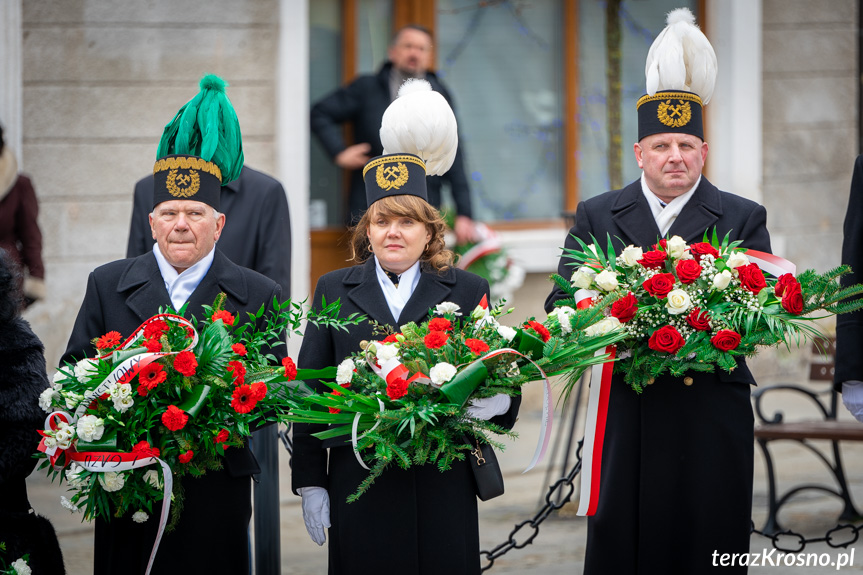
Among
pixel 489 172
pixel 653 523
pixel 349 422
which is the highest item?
pixel 489 172

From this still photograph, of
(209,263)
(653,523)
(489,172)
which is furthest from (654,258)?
(489,172)

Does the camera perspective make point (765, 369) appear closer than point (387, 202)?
No

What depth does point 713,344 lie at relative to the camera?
3615 mm

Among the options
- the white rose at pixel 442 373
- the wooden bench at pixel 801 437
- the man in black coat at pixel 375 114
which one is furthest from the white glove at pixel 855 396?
the man in black coat at pixel 375 114

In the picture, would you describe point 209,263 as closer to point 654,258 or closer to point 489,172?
point 654,258

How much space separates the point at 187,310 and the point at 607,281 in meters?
1.32

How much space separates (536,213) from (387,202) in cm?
528

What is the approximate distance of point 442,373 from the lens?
3.26 m

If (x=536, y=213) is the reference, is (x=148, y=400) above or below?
below

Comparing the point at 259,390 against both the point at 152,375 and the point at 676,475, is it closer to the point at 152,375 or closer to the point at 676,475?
the point at 152,375

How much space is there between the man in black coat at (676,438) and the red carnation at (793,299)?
33cm

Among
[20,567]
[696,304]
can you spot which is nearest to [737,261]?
[696,304]

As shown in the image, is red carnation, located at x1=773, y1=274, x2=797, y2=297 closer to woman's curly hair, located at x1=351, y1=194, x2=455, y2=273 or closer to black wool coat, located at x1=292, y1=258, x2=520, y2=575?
black wool coat, located at x1=292, y1=258, x2=520, y2=575

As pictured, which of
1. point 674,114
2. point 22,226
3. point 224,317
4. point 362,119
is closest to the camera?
point 224,317
